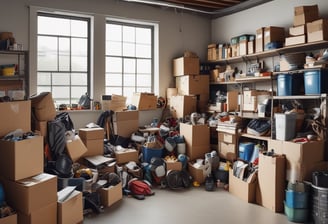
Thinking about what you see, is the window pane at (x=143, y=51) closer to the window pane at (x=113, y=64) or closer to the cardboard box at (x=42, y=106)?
the window pane at (x=113, y=64)

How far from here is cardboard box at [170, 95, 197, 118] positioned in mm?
6418

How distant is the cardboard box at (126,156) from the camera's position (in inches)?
209

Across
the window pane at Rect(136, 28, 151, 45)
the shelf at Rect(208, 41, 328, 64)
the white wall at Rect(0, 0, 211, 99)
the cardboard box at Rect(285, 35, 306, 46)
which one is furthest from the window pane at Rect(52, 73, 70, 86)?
the cardboard box at Rect(285, 35, 306, 46)

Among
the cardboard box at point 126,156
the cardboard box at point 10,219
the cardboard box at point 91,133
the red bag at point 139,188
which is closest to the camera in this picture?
the cardboard box at point 10,219

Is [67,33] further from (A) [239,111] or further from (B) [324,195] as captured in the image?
(B) [324,195]

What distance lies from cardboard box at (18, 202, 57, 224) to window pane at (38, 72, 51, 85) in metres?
2.96

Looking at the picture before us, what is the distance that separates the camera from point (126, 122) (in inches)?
238

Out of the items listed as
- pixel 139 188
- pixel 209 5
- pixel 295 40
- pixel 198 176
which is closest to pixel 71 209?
pixel 139 188

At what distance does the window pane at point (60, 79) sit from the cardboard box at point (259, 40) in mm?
3529

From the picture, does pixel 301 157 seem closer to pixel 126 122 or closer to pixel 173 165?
pixel 173 165

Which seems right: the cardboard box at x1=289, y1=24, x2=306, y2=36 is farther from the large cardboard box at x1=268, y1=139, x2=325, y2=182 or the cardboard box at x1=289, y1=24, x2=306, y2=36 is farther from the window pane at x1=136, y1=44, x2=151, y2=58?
the window pane at x1=136, y1=44, x2=151, y2=58

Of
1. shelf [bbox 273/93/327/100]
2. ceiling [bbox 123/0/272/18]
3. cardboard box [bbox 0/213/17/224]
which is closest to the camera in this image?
cardboard box [bbox 0/213/17/224]

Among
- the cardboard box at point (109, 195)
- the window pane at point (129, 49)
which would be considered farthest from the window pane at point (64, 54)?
the cardboard box at point (109, 195)

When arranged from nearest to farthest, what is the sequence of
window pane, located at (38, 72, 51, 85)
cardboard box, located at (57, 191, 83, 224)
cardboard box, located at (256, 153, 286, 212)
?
1. cardboard box, located at (57, 191, 83, 224)
2. cardboard box, located at (256, 153, 286, 212)
3. window pane, located at (38, 72, 51, 85)
